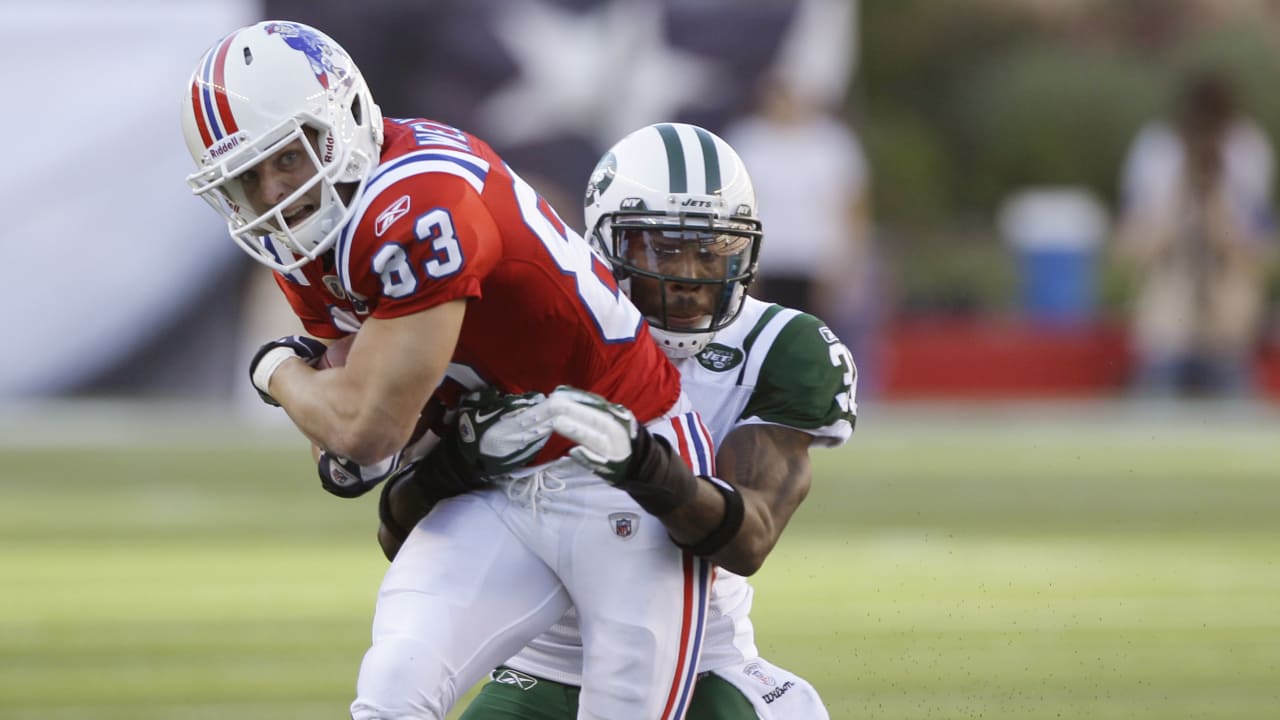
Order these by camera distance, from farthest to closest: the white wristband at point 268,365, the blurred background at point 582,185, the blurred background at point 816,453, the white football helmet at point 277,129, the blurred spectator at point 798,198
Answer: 1. the blurred background at point 582,185
2. the blurred spectator at point 798,198
3. the blurred background at point 816,453
4. the white wristband at point 268,365
5. the white football helmet at point 277,129

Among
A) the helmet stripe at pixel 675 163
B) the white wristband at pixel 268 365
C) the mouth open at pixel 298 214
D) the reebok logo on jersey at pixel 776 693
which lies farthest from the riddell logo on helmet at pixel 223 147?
the reebok logo on jersey at pixel 776 693

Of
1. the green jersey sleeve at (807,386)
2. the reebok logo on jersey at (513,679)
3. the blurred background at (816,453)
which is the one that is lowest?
the blurred background at (816,453)

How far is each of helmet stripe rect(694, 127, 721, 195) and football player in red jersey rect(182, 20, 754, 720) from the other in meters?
0.32

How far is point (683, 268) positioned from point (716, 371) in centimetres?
24

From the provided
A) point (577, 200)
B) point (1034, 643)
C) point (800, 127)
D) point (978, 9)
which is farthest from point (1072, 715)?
point (978, 9)

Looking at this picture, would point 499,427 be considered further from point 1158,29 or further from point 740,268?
point 1158,29

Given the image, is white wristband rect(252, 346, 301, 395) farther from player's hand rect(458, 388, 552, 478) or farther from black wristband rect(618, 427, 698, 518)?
black wristband rect(618, 427, 698, 518)

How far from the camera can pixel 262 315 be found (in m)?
13.5

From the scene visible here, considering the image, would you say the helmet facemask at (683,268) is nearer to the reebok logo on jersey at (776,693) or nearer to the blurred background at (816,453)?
the reebok logo on jersey at (776,693)

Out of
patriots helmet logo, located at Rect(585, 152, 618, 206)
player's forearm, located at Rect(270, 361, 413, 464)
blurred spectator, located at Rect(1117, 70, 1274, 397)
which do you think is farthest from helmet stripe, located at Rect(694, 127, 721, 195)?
blurred spectator, located at Rect(1117, 70, 1274, 397)

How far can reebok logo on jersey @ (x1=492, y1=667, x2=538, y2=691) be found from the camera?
3.99 meters

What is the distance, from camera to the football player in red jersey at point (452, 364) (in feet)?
11.1

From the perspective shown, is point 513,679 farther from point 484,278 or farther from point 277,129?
point 277,129

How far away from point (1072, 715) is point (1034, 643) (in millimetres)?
1037
